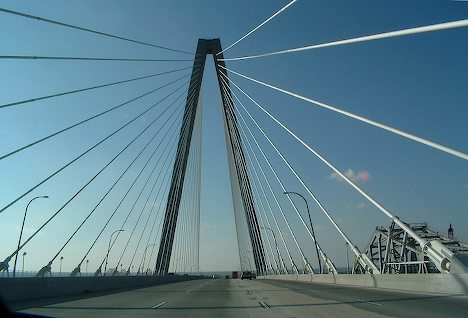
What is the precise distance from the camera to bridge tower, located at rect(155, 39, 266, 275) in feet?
153

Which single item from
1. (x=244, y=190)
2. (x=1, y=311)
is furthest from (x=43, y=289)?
(x=244, y=190)

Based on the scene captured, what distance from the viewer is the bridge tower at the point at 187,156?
46.8 metres

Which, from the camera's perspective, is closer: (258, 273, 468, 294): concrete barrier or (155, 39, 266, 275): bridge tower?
(258, 273, 468, 294): concrete barrier

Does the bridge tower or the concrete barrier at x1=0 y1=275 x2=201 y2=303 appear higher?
the bridge tower

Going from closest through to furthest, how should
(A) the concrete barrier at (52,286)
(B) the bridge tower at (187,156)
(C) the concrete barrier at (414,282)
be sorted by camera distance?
(A) the concrete barrier at (52,286)
(C) the concrete barrier at (414,282)
(B) the bridge tower at (187,156)

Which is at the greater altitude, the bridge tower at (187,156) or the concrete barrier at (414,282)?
the bridge tower at (187,156)

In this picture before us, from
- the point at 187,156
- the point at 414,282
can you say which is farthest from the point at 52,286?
the point at 187,156

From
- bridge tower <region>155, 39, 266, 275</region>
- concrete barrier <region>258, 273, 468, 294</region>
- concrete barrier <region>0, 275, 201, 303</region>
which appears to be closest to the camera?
concrete barrier <region>0, 275, 201, 303</region>

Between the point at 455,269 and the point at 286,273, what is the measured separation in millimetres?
38802

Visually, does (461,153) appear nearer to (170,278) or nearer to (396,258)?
(170,278)

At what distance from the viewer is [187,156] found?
52000mm

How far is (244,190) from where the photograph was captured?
56.4 meters

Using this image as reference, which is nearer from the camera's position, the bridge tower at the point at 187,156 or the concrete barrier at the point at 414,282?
the concrete barrier at the point at 414,282

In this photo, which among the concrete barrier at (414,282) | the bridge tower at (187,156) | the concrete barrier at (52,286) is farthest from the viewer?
the bridge tower at (187,156)
